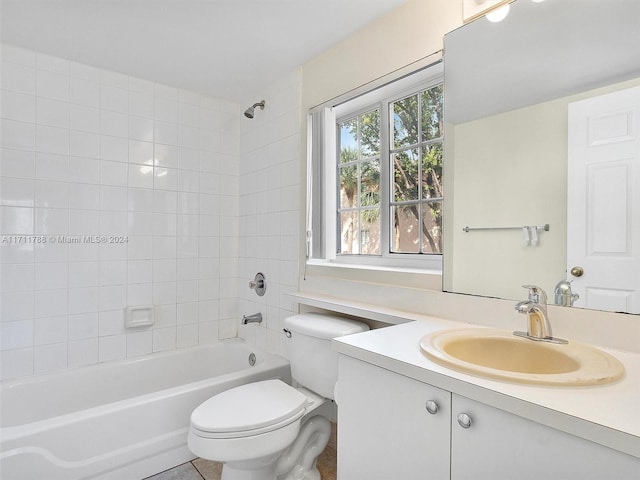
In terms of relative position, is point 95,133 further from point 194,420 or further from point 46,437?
point 194,420

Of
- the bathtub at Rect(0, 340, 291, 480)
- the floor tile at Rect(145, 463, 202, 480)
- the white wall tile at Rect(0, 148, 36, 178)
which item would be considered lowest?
the floor tile at Rect(145, 463, 202, 480)

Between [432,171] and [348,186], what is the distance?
564 mm

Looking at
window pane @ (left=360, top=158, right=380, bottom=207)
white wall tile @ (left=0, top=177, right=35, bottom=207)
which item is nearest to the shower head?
window pane @ (left=360, top=158, right=380, bottom=207)

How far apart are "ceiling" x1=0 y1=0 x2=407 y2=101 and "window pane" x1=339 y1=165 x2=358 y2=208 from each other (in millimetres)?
680

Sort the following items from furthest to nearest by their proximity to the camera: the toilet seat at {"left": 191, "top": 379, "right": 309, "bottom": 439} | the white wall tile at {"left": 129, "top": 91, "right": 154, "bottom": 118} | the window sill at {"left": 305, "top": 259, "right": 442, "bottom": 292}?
the white wall tile at {"left": 129, "top": 91, "right": 154, "bottom": 118}, the window sill at {"left": 305, "top": 259, "right": 442, "bottom": 292}, the toilet seat at {"left": 191, "top": 379, "right": 309, "bottom": 439}

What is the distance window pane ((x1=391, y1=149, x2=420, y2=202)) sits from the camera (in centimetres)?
178

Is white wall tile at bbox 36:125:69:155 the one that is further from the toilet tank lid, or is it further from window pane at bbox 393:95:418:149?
window pane at bbox 393:95:418:149

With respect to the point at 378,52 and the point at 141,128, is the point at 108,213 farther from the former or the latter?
the point at 378,52

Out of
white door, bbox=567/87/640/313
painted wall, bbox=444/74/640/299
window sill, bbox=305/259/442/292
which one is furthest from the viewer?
window sill, bbox=305/259/442/292

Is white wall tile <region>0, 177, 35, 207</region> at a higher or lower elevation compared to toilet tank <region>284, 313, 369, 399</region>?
higher

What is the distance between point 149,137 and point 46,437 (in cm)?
174

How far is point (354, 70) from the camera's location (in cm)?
184

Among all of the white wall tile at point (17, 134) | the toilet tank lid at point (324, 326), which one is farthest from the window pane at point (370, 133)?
the white wall tile at point (17, 134)

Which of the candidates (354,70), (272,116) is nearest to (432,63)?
(354,70)
